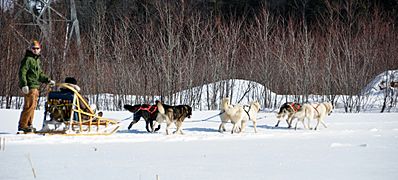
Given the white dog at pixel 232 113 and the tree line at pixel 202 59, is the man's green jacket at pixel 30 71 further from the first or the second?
the tree line at pixel 202 59

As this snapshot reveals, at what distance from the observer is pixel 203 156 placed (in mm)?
4766

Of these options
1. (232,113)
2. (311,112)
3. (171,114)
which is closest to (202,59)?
(311,112)

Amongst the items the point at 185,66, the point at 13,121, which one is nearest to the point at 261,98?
the point at 185,66

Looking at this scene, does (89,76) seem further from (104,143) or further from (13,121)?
(104,143)

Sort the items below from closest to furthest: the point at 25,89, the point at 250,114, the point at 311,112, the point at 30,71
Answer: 1. the point at 25,89
2. the point at 30,71
3. the point at 250,114
4. the point at 311,112

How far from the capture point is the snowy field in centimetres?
374

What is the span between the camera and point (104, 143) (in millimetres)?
5695

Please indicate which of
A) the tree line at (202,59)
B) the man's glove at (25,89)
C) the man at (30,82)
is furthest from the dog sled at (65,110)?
the tree line at (202,59)

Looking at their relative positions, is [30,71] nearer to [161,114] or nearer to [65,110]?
[65,110]

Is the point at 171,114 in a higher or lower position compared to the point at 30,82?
lower

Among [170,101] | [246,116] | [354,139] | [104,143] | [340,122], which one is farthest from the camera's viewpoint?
[170,101]

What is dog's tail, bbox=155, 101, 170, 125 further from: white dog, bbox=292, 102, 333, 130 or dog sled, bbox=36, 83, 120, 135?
white dog, bbox=292, 102, 333, 130

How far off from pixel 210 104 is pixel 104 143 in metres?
7.29

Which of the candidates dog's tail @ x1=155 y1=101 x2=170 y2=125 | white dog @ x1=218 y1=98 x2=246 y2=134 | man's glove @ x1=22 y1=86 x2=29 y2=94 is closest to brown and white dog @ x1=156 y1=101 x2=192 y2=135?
dog's tail @ x1=155 y1=101 x2=170 y2=125
